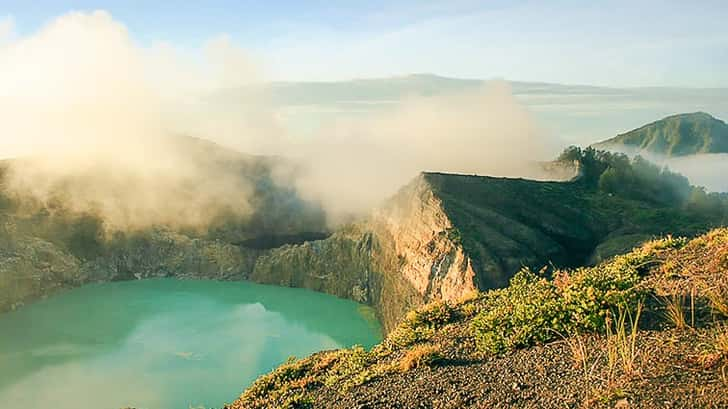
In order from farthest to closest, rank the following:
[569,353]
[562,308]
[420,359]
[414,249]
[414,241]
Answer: [414,241]
[414,249]
[420,359]
[562,308]
[569,353]

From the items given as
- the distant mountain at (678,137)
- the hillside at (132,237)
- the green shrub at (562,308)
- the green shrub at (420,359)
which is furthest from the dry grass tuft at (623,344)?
the distant mountain at (678,137)

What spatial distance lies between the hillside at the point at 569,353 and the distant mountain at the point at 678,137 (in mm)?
155718

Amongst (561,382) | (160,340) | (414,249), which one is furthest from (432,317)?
(160,340)

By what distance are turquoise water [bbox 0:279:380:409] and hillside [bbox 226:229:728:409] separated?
18.5 metres

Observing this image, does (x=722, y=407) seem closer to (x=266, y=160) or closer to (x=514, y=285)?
(x=514, y=285)

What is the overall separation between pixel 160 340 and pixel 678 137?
166 metres

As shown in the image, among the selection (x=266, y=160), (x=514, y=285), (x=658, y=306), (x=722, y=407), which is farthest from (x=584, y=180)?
(x=722, y=407)

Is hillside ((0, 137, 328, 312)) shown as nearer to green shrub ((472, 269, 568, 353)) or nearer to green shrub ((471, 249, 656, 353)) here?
green shrub ((472, 269, 568, 353))

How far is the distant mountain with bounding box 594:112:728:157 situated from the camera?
528 ft

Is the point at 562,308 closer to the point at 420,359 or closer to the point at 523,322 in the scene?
the point at 523,322

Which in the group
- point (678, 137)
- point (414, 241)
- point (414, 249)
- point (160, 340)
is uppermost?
point (678, 137)

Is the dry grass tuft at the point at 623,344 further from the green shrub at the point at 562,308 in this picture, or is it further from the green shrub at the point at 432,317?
the green shrub at the point at 432,317

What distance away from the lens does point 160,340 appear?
42000mm

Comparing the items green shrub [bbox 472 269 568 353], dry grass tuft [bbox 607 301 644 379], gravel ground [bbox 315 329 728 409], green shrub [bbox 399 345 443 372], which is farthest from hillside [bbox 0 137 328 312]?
dry grass tuft [bbox 607 301 644 379]
